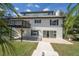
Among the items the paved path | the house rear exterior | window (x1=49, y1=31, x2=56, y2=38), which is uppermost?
the house rear exterior

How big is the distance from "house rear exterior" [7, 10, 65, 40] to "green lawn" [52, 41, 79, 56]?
12 cm

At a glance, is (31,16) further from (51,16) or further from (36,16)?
(51,16)

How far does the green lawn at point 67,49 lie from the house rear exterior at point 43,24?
12 centimetres

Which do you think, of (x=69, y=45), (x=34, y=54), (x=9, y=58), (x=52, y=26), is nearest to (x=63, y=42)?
(x=69, y=45)

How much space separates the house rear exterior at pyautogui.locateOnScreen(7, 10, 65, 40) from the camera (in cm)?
→ 231

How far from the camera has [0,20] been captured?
199cm

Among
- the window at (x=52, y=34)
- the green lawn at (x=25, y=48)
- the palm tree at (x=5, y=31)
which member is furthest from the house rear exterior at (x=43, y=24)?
the palm tree at (x=5, y=31)

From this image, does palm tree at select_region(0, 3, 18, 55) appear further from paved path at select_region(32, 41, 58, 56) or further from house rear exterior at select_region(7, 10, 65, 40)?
paved path at select_region(32, 41, 58, 56)

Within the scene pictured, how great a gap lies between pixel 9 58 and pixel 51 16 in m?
0.74

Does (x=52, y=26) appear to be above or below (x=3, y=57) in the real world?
above

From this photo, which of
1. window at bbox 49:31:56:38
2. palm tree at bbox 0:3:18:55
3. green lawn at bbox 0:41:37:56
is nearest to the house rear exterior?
window at bbox 49:31:56:38

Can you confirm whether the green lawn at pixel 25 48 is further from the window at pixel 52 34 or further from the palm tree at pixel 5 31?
the palm tree at pixel 5 31

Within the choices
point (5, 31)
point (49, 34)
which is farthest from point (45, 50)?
point (5, 31)

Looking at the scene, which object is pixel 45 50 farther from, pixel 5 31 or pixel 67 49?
pixel 5 31
